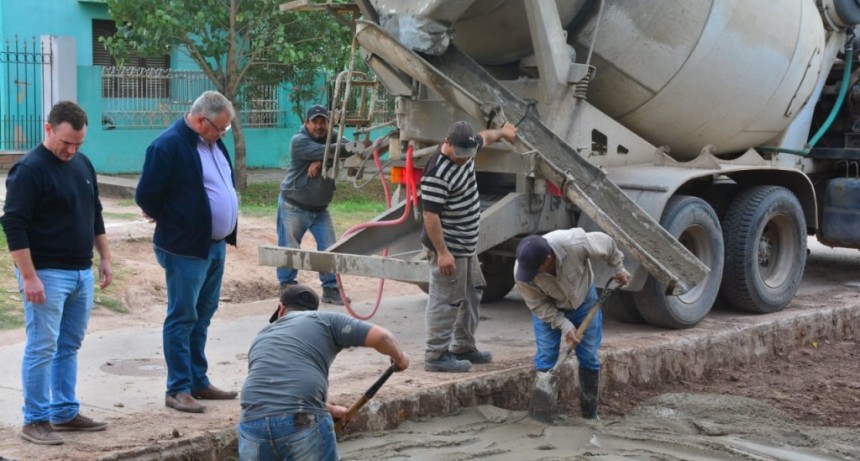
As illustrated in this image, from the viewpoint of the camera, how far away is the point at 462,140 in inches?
270

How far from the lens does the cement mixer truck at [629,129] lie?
779 cm

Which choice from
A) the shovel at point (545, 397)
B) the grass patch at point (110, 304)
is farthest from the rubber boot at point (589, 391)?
the grass patch at point (110, 304)

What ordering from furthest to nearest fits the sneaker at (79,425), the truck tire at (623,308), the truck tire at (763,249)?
the truck tire at (763,249)
the truck tire at (623,308)
the sneaker at (79,425)

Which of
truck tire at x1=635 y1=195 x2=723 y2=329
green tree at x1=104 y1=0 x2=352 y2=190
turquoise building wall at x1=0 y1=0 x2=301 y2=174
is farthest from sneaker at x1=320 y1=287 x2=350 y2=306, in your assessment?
turquoise building wall at x1=0 y1=0 x2=301 y2=174

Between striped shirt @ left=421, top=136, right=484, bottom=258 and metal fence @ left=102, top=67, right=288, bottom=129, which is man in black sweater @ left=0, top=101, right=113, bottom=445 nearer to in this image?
striped shirt @ left=421, top=136, right=484, bottom=258

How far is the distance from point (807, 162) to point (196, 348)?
249 inches

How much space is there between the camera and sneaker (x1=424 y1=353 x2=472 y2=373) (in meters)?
7.19

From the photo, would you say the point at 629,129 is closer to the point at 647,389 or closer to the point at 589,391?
the point at 647,389

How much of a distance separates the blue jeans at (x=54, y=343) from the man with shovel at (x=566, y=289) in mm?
2303

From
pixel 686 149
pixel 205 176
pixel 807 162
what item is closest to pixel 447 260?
pixel 205 176

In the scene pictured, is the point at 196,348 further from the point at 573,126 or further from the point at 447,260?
the point at 573,126

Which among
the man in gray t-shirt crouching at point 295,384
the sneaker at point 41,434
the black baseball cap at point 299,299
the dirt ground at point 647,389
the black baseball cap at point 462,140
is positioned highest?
the black baseball cap at point 462,140

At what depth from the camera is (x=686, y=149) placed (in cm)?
942

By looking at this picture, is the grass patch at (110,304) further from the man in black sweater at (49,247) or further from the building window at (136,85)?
the building window at (136,85)
